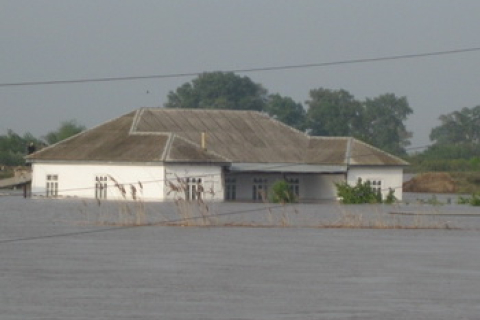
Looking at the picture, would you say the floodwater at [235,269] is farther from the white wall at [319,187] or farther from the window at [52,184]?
the white wall at [319,187]

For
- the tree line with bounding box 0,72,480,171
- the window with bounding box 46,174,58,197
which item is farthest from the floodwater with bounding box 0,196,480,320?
the tree line with bounding box 0,72,480,171

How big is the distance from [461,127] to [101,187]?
9712cm

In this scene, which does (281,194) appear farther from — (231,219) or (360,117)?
(360,117)

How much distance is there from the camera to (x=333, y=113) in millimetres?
146125

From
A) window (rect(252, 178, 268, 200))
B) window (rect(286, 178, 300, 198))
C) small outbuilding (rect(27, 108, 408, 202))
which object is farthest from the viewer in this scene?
window (rect(286, 178, 300, 198))

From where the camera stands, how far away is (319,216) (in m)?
60.9

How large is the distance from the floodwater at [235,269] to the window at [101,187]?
28.5m

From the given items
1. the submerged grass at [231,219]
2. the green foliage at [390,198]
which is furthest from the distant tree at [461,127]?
the submerged grass at [231,219]

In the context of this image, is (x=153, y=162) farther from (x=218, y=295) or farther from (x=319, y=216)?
(x=218, y=295)

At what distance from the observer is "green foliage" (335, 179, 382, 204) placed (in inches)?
3159

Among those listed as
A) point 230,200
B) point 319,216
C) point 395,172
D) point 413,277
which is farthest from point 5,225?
point 395,172

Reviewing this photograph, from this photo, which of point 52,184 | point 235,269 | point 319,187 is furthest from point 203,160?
point 235,269

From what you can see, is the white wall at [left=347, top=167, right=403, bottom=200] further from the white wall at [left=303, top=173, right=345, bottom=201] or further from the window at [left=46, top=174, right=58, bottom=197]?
the window at [left=46, top=174, right=58, bottom=197]

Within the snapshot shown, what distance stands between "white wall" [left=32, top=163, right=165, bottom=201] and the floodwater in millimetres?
26823
